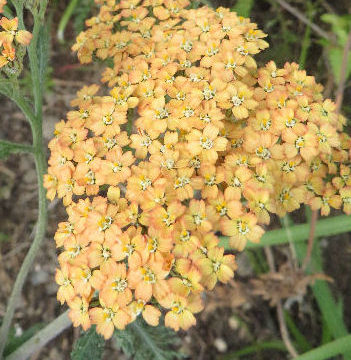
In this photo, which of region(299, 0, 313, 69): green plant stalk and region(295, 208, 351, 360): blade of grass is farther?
region(295, 208, 351, 360): blade of grass

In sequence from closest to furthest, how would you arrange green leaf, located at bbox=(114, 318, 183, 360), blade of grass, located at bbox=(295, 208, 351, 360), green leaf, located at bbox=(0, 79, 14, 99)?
green leaf, located at bbox=(0, 79, 14, 99), green leaf, located at bbox=(114, 318, 183, 360), blade of grass, located at bbox=(295, 208, 351, 360)

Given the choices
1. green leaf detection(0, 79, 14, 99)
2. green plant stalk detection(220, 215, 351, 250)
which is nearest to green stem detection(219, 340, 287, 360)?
green plant stalk detection(220, 215, 351, 250)

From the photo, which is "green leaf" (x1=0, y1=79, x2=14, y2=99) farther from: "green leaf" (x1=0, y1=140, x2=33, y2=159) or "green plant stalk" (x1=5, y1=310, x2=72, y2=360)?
"green plant stalk" (x1=5, y1=310, x2=72, y2=360)

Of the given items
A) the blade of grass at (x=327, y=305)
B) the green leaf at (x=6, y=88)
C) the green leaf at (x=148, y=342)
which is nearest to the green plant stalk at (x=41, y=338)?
the green leaf at (x=148, y=342)

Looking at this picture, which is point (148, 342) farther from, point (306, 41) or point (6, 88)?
point (306, 41)

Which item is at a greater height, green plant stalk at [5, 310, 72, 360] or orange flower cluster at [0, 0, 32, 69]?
orange flower cluster at [0, 0, 32, 69]

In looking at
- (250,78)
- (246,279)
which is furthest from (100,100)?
(246,279)
